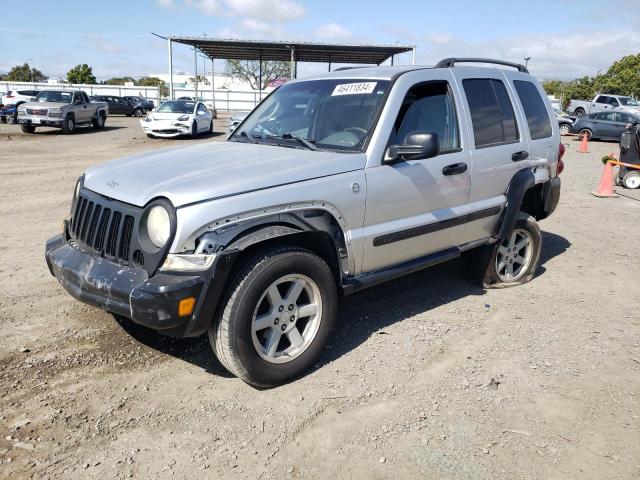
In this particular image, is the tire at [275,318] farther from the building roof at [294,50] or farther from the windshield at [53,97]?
the building roof at [294,50]

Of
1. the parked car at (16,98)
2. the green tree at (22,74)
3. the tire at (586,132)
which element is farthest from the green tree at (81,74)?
the tire at (586,132)

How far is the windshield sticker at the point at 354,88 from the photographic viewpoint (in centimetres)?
408

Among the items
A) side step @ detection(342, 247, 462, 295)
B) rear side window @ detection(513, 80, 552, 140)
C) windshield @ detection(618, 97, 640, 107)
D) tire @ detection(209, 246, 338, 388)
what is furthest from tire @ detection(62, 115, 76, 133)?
windshield @ detection(618, 97, 640, 107)

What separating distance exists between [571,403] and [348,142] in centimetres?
223

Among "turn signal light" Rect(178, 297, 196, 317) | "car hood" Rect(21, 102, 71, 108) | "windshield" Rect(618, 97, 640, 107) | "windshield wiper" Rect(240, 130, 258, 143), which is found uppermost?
"windshield" Rect(618, 97, 640, 107)

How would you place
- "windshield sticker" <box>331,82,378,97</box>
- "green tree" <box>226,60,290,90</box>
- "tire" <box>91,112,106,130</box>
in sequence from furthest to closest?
1. "green tree" <box>226,60,290,90</box>
2. "tire" <box>91,112,106,130</box>
3. "windshield sticker" <box>331,82,378,97</box>

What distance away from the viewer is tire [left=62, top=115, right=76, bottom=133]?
71.9ft

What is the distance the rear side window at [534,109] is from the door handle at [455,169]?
1.26 m

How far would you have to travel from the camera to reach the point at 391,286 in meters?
5.31

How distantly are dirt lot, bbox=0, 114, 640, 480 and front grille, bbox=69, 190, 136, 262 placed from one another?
0.85 m

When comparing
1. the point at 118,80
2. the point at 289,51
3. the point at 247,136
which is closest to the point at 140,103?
the point at 289,51

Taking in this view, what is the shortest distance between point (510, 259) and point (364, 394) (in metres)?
2.67

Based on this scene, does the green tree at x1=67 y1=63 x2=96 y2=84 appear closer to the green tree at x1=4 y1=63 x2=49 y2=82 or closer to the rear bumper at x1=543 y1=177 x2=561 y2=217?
the green tree at x1=4 y1=63 x2=49 y2=82

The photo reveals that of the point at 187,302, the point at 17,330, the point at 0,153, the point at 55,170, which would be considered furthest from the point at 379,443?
the point at 0,153
